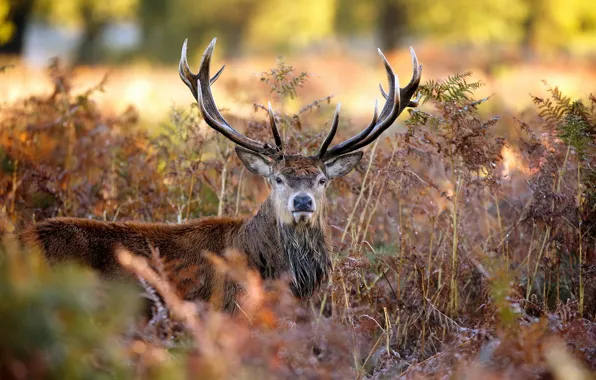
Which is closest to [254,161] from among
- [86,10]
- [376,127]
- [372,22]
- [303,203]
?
[303,203]

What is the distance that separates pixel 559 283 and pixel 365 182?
183cm

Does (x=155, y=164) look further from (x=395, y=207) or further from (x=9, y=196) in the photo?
(x=395, y=207)

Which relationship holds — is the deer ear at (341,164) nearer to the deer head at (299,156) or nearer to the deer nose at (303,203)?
the deer head at (299,156)

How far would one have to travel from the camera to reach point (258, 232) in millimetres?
6516

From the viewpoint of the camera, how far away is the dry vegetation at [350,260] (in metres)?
3.60

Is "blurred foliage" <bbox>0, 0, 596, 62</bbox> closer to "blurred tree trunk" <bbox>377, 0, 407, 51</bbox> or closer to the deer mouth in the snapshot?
"blurred tree trunk" <bbox>377, 0, 407, 51</bbox>

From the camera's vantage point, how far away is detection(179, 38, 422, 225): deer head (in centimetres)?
641

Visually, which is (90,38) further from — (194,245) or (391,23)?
(194,245)

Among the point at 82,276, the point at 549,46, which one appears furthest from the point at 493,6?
the point at 82,276

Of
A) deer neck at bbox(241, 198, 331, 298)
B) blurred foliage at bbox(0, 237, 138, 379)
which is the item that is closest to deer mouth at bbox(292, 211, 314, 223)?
deer neck at bbox(241, 198, 331, 298)

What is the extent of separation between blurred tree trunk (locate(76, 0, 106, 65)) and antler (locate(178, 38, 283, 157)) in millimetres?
27949

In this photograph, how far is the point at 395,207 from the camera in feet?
28.6

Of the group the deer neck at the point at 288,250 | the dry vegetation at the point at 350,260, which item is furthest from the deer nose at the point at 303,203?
the dry vegetation at the point at 350,260

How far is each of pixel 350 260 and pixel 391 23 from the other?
130 ft
